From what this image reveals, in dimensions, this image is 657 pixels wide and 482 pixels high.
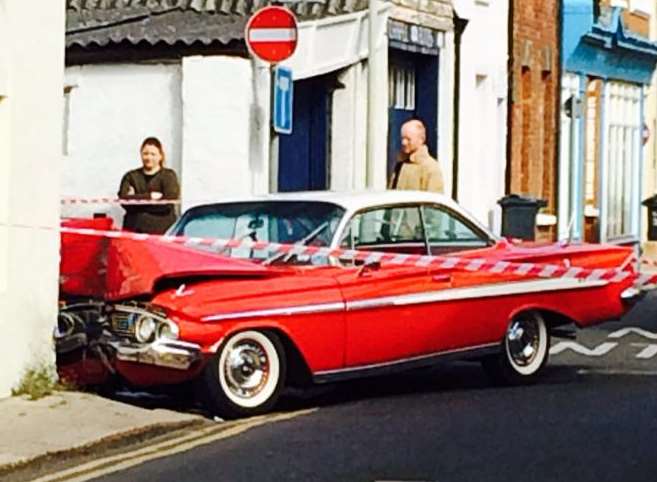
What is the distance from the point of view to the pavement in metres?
10.6

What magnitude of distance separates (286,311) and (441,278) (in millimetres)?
1510

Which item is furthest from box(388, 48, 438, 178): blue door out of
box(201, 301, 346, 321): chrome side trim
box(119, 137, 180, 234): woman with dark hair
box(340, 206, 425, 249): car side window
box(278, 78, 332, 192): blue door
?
box(201, 301, 346, 321): chrome side trim

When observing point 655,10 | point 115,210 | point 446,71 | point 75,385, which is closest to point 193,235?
point 75,385

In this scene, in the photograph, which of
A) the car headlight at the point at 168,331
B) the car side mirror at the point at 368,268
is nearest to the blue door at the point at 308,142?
the car side mirror at the point at 368,268

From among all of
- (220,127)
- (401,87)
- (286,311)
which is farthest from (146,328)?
(401,87)

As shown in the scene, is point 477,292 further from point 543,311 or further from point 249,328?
point 249,328

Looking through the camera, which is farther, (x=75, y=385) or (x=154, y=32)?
(x=154, y=32)

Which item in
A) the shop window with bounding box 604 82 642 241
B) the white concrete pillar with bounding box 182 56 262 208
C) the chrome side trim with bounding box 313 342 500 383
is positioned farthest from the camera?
the shop window with bounding box 604 82 642 241

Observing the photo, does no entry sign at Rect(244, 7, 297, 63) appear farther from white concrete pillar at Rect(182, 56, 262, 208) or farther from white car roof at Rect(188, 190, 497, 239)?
white car roof at Rect(188, 190, 497, 239)

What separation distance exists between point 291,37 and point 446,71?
892cm

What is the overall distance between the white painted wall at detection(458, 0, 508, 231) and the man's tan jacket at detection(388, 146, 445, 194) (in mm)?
8854

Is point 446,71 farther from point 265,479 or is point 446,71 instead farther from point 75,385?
point 265,479

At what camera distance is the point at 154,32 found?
799 inches

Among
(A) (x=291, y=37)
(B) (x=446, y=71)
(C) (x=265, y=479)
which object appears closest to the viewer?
(C) (x=265, y=479)
